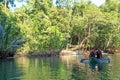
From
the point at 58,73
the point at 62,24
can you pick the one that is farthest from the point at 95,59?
the point at 62,24

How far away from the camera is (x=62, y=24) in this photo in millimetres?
75188

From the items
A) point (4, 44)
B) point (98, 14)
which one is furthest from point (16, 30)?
point (98, 14)

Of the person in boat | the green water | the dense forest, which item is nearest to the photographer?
the green water

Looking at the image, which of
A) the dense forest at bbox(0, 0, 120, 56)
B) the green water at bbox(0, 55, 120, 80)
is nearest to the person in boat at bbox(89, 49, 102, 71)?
the green water at bbox(0, 55, 120, 80)

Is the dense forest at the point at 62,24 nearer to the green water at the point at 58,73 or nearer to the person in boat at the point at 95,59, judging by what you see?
the person in boat at the point at 95,59

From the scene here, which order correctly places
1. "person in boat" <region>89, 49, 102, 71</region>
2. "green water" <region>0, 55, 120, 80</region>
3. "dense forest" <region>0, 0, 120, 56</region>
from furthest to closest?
"dense forest" <region>0, 0, 120, 56</region>, "person in boat" <region>89, 49, 102, 71</region>, "green water" <region>0, 55, 120, 80</region>

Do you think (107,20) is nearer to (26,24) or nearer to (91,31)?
(91,31)

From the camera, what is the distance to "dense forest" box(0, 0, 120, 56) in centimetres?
6444

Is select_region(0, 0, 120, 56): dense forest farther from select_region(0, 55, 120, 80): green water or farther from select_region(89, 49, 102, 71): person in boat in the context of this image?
select_region(0, 55, 120, 80): green water

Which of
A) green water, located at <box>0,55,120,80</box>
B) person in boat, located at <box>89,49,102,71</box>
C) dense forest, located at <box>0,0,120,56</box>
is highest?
dense forest, located at <box>0,0,120,56</box>

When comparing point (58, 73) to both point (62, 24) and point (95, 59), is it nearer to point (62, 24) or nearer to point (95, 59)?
point (95, 59)

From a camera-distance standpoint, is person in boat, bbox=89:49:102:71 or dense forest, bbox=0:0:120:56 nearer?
person in boat, bbox=89:49:102:71

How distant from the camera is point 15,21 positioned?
63188mm

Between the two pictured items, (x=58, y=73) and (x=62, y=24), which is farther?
(x=62, y=24)
